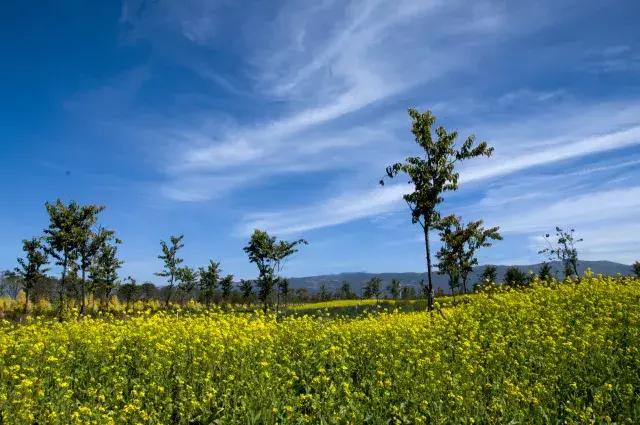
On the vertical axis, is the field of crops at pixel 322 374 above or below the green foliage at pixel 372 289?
above

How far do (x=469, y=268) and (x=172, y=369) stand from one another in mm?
32950

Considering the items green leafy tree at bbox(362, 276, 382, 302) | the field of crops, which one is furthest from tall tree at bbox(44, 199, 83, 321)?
green leafy tree at bbox(362, 276, 382, 302)

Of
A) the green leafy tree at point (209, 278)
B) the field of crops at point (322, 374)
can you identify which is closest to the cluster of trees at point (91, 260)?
the green leafy tree at point (209, 278)

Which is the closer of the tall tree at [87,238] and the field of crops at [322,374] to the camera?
the field of crops at [322,374]

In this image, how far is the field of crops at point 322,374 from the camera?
23.3 ft

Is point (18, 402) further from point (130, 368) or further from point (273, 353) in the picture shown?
point (273, 353)

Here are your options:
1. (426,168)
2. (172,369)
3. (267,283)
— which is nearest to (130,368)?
(172,369)

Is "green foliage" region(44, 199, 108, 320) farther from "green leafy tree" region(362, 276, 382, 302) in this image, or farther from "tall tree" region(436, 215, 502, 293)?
"green leafy tree" region(362, 276, 382, 302)

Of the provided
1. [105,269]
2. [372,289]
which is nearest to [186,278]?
[105,269]

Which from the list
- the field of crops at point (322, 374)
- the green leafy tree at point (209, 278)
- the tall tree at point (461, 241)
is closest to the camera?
the field of crops at point (322, 374)

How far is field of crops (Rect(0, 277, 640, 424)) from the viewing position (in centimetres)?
709

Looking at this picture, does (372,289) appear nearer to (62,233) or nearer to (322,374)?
(62,233)

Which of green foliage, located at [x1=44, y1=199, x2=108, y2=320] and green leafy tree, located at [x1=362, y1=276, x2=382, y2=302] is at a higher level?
green foliage, located at [x1=44, y1=199, x2=108, y2=320]

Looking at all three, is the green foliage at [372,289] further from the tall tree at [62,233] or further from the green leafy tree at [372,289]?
the tall tree at [62,233]
